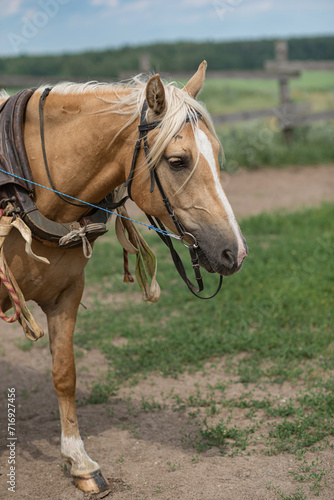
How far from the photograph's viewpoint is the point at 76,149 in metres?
2.65

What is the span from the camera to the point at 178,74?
11.9 meters

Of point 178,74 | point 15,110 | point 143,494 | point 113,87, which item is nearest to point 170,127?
point 113,87

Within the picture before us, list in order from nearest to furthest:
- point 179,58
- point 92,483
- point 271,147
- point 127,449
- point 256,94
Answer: point 92,483 < point 127,449 < point 271,147 < point 256,94 < point 179,58

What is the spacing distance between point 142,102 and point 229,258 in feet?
2.62

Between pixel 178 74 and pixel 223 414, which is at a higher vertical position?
pixel 178 74

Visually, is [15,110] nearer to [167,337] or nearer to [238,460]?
[238,460]

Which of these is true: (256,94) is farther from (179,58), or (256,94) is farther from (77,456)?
(77,456)

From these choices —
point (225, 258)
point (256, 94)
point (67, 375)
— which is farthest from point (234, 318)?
point (256, 94)

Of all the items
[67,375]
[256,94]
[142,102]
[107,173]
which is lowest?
[256,94]

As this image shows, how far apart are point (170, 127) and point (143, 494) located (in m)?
1.82

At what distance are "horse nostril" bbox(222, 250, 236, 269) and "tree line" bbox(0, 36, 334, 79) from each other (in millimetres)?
21310

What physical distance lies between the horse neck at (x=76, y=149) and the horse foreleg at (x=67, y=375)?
54 cm

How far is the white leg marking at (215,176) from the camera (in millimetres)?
2426

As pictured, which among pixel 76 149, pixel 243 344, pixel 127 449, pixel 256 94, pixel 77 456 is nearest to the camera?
pixel 76 149
